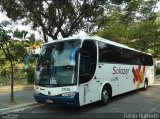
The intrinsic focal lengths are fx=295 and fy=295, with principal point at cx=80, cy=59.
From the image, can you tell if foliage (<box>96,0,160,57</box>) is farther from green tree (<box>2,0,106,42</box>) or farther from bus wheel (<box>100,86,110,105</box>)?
bus wheel (<box>100,86,110,105</box>)

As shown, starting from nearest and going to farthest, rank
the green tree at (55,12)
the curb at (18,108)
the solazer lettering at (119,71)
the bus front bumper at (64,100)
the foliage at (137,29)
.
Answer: the bus front bumper at (64,100) < the curb at (18,108) < the solazer lettering at (119,71) < the green tree at (55,12) < the foliage at (137,29)

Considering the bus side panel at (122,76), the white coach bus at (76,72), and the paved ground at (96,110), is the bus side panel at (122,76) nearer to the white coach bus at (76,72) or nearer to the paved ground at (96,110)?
the white coach bus at (76,72)

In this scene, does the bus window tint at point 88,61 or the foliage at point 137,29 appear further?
the foliage at point 137,29

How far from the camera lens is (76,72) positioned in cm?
1128

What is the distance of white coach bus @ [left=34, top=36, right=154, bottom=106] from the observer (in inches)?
446

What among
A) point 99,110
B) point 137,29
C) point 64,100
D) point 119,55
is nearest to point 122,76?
point 119,55

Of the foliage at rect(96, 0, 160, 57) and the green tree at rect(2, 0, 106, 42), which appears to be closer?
the green tree at rect(2, 0, 106, 42)

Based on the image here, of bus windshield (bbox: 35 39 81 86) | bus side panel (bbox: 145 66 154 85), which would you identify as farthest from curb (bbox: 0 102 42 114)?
bus side panel (bbox: 145 66 154 85)

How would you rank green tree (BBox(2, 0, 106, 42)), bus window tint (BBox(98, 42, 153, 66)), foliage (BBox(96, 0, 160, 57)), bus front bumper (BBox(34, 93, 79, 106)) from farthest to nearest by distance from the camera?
foliage (BBox(96, 0, 160, 57)), green tree (BBox(2, 0, 106, 42)), bus window tint (BBox(98, 42, 153, 66)), bus front bumper (BBox(34, 93, 79, 106))

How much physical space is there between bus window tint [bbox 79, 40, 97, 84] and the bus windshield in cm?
38

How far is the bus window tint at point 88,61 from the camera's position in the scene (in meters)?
11.7

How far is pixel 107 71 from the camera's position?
13.9m

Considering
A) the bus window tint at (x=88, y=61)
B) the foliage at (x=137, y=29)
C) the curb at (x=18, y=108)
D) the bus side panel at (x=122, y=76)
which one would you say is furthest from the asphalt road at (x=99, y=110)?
the foliage at (x=137, y=29)

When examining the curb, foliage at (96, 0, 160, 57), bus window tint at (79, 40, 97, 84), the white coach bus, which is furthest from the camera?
foliage at (96, 0, 160, 57)
